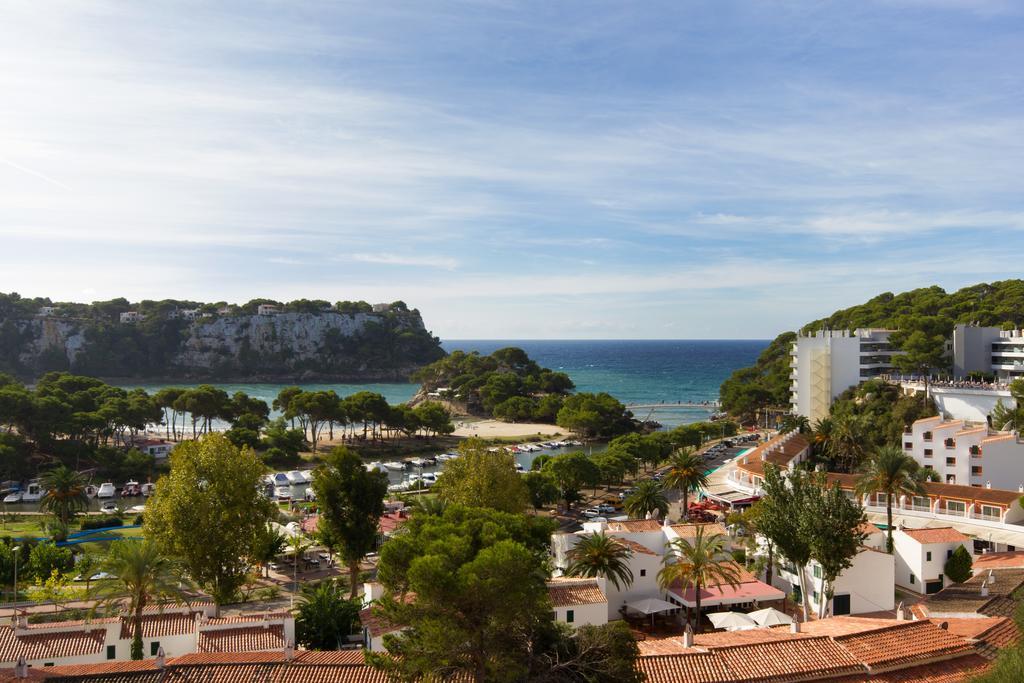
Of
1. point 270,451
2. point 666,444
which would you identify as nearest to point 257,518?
point 270,451

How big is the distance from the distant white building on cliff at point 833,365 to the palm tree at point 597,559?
5196 centimetres

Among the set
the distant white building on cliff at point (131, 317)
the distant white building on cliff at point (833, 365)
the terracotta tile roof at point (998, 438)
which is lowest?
the terracotta tile roof at point (998, 438)

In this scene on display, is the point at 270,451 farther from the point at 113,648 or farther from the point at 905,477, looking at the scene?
the point at 905,477

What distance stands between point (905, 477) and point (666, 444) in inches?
1328

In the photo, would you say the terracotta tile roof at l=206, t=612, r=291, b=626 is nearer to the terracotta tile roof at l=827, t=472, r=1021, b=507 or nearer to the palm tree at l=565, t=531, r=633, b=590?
the palm tree at l=565, t=531, r=633, b=590

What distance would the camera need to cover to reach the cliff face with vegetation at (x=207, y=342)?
6117 inches

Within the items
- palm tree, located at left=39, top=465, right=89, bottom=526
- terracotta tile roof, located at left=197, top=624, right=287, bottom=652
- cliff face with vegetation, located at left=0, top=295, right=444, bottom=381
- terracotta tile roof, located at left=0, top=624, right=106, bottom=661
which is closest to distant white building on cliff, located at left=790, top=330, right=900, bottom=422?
palm tree, located at left=39, top=465, right=89, bottom=526

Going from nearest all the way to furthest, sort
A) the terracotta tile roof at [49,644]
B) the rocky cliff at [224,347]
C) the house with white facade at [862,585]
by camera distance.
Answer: the terracotta tile roof at [49,644]
the house with white facade at [862,585]
the rocky cliff at [224,347]

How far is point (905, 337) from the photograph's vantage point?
70.4 m

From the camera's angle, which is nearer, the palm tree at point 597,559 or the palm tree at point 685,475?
the palm tree at point 597,559

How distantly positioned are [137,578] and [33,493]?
3780 cm

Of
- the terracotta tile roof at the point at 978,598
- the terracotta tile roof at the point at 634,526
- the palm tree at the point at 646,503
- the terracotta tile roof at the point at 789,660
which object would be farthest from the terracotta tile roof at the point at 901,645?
the palm tree at the point at 646,503

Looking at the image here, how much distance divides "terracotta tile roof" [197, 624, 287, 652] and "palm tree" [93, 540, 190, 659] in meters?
1.59

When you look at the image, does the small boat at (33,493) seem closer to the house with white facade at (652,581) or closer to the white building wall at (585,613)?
the house with white facade at (652,581)
